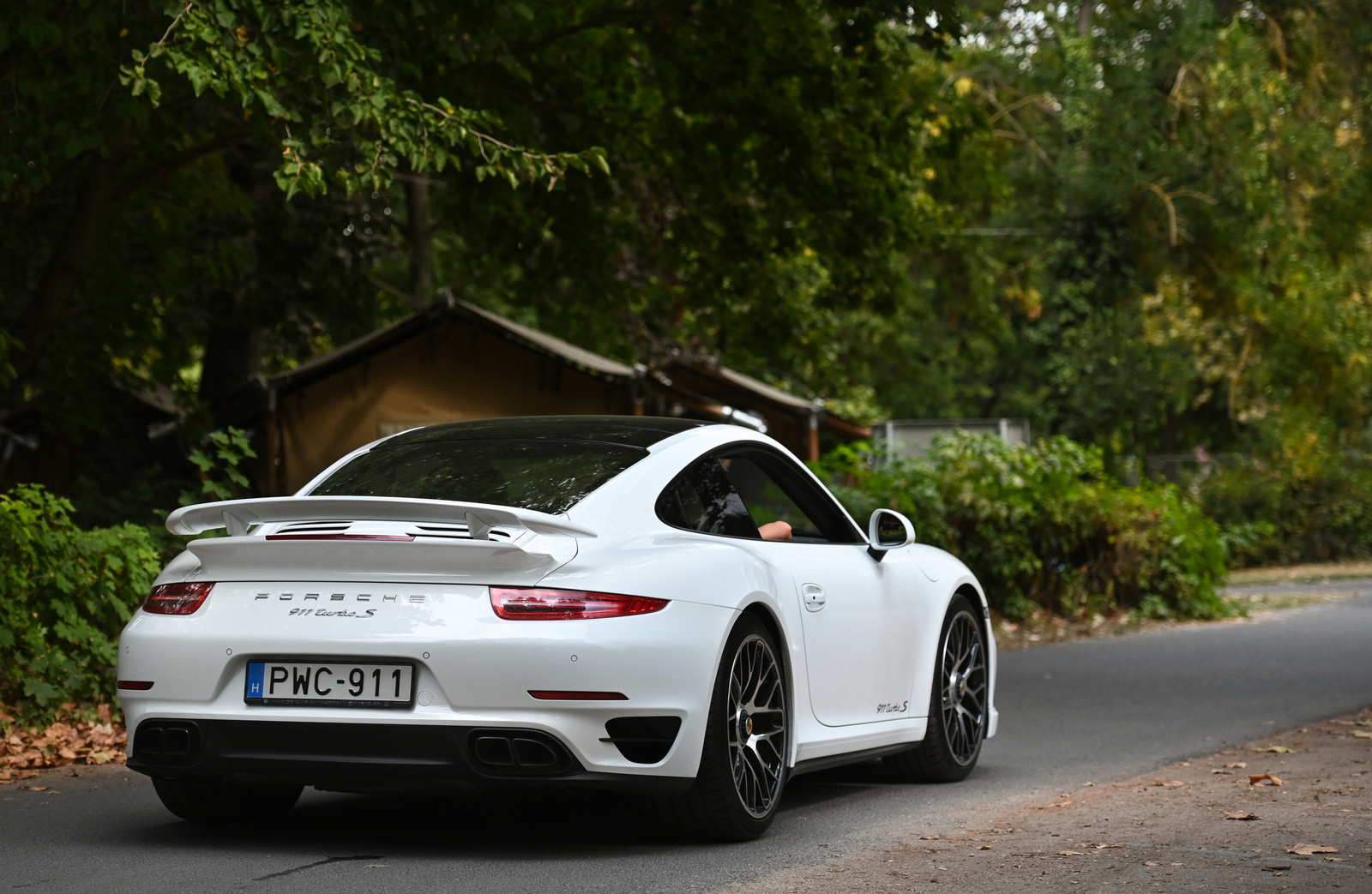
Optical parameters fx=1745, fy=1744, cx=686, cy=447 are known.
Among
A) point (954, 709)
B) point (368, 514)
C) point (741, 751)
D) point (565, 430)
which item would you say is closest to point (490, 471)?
point (565, 430)

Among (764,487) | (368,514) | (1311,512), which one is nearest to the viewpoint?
(368,514)

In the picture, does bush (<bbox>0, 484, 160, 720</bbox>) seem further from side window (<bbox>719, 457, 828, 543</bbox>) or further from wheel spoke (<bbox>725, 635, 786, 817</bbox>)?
wheel spoke (<bbox>725, 635, 786, 817</bbox>)

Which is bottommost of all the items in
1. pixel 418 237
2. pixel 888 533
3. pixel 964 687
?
pixel 964 687

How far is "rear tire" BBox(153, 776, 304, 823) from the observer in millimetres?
5910

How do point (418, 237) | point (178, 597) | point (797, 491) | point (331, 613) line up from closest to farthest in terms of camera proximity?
point (331, 613) < point (178, 597) < point (797, 491) < point (418, 237)

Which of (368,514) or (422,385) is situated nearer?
(368,514)

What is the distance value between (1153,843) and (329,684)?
2656 mm

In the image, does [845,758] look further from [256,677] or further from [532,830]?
[256,677]

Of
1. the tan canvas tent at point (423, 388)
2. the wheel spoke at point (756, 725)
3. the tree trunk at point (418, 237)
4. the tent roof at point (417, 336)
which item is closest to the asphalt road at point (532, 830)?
the wheel spoke at point (756, 725)

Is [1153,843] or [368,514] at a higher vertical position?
[368,514]

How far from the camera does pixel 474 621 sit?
16.6ft

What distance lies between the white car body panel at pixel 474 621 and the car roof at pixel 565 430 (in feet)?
1.14

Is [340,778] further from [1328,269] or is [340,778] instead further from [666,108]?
[1328,269]

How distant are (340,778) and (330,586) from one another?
1.87 feet
